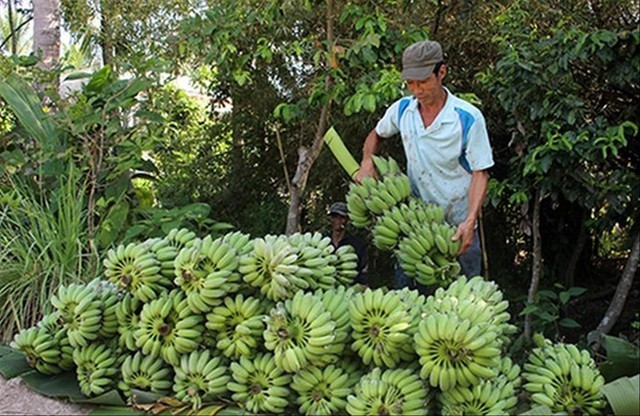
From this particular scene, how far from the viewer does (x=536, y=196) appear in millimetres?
3709

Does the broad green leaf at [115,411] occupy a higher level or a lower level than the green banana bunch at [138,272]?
lower

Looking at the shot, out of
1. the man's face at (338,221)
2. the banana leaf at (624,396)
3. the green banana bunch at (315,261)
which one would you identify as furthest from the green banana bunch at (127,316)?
the man's face at (338,221)

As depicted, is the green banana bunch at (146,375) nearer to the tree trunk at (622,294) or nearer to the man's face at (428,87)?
the man's face at (428,87)

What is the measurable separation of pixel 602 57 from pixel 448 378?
1945mm

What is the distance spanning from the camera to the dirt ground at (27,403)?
248cm

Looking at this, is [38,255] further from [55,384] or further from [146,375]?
[146,375]

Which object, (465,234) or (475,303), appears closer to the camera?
(475,303)

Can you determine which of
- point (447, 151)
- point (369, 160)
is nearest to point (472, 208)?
point (447, 151)

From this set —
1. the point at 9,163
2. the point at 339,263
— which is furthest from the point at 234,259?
the point at 9,163

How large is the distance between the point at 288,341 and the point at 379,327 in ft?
1.03

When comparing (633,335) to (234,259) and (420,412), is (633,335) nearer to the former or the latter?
(420,412)

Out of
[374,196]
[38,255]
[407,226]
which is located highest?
[374,196]

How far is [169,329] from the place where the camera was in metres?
2.36

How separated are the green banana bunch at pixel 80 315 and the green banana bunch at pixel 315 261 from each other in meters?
0.82
